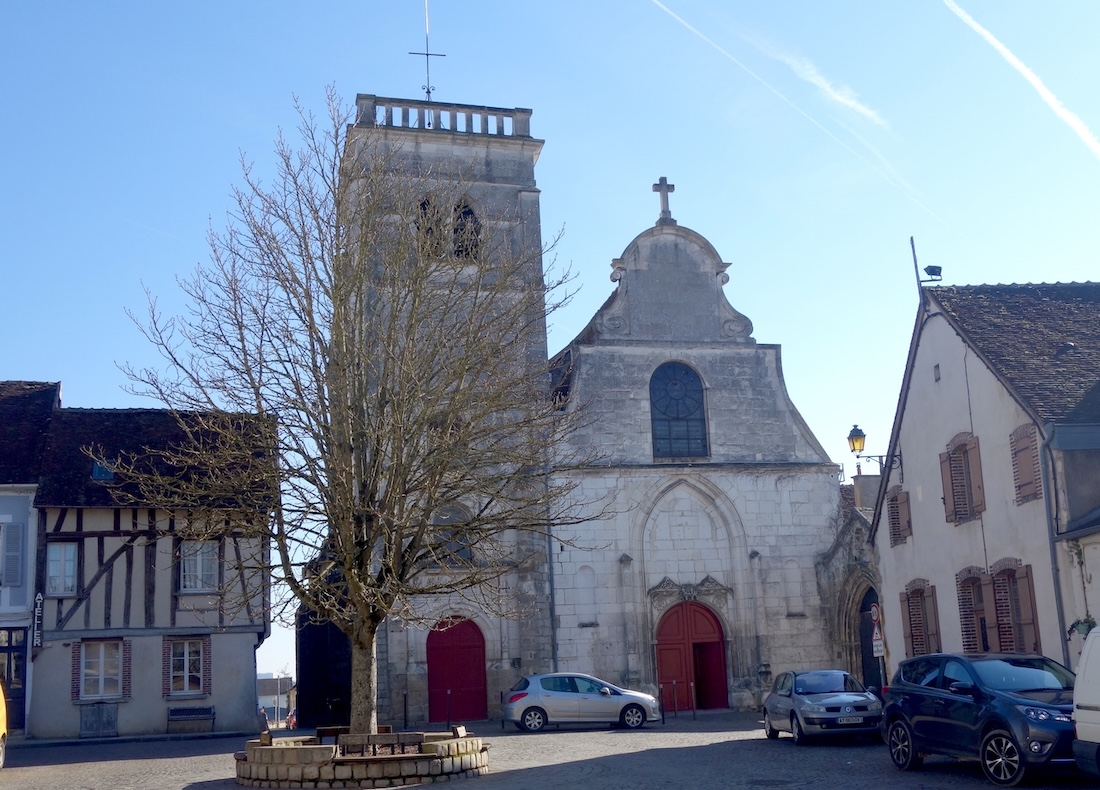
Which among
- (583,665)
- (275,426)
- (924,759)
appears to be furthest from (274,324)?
(583,665)

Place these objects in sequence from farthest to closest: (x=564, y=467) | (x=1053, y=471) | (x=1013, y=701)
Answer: (x=564, y=467), (x=1053, y=471), (x=1013, y=701)

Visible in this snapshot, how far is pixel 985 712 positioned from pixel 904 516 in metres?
11.1

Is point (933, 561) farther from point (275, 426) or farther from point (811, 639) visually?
point (275, 426)

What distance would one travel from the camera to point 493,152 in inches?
1257

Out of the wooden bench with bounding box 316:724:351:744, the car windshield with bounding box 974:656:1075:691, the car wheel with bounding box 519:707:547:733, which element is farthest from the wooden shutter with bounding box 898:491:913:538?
the wooden bench with bounding box 316:724:351:744

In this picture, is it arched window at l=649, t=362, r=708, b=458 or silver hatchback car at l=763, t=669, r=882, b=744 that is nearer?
silver hatchback car at l=763, t=669, r=882, b=744

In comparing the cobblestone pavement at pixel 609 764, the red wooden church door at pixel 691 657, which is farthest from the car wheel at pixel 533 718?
the red wooden church door at pixel 691 657

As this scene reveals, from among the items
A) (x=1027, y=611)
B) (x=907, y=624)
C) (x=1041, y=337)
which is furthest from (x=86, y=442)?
(x=1041, y=337)

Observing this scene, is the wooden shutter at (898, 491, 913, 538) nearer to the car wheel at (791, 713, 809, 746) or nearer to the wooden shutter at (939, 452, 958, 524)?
the wooden shutter at (939, 452, 958, 524)

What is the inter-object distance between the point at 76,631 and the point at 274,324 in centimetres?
1274

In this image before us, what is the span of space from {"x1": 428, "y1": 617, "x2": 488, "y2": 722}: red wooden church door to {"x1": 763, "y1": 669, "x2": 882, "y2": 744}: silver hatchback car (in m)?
10.2

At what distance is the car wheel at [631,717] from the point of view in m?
24.3

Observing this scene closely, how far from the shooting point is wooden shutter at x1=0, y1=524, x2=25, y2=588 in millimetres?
26031

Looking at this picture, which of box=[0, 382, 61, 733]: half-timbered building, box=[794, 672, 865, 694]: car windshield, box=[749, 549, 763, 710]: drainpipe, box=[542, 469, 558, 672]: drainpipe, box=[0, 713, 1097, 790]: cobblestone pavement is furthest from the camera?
box=[749, 549, 763, 710]: drainpipe
